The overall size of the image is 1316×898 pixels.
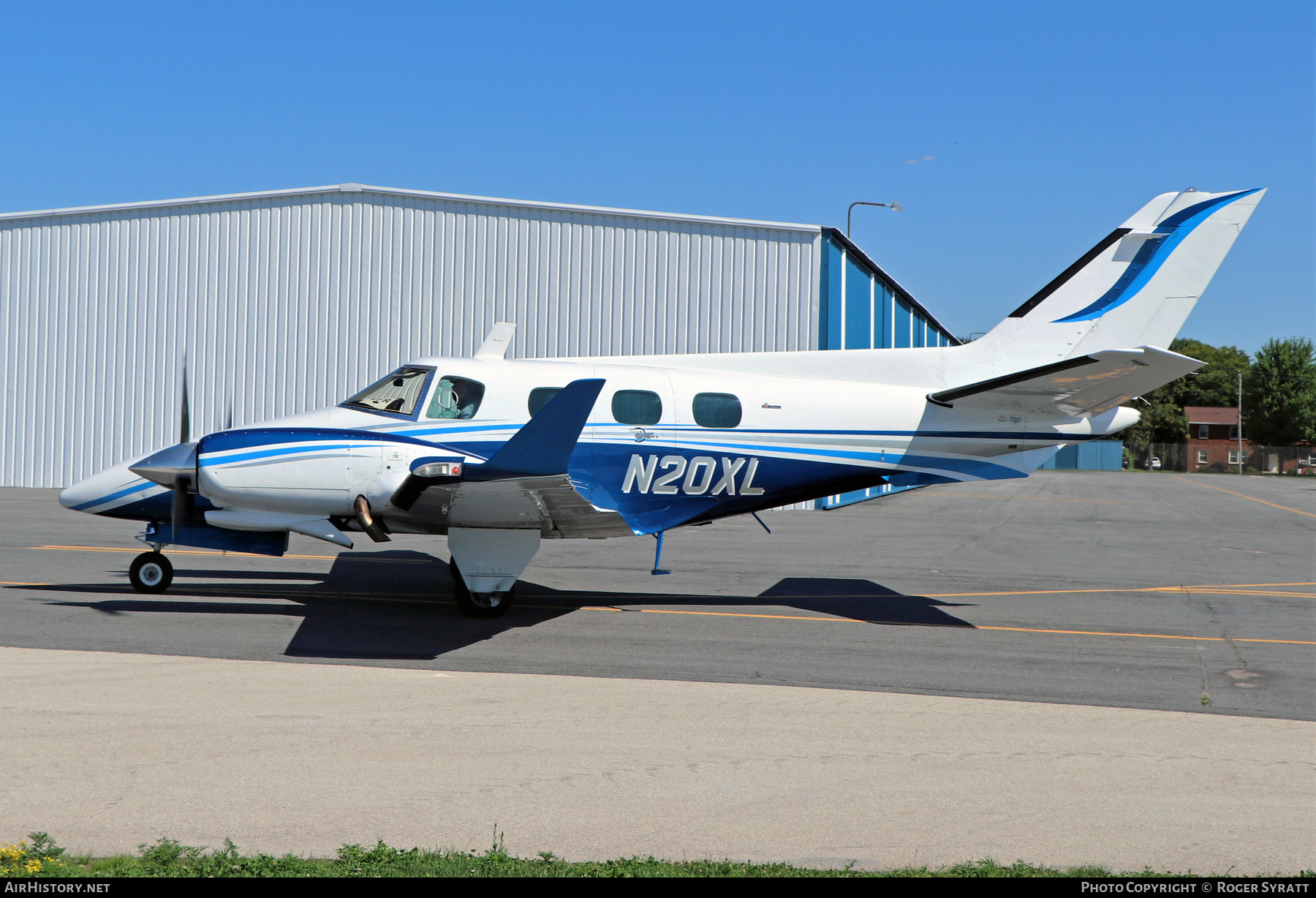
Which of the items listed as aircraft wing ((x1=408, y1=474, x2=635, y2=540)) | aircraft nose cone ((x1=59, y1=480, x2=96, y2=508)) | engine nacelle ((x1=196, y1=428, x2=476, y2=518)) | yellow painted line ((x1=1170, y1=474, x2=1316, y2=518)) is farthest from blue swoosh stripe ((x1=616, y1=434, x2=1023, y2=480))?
yellow painted line ((x1=1170, y1=474, x2=1316, y2=518))

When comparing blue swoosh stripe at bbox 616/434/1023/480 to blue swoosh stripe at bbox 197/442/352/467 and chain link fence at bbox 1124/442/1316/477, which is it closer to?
blue swoosh stripe at bbox 197/442/352/467

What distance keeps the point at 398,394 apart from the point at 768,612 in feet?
16.3

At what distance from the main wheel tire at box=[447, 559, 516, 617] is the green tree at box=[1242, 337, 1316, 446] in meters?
85.5

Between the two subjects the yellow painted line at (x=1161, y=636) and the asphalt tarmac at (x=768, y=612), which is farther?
the yellow painted line at (x=1161, y=636)

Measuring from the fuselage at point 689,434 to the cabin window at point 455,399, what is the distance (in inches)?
0.5

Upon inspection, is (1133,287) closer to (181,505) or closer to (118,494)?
(181,505)

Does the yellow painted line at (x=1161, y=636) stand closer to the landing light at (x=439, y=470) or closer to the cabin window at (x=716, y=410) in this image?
the cabin window at (x=716, y=410)

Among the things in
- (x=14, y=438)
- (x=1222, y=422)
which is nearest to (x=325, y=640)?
(x=14, y=438)

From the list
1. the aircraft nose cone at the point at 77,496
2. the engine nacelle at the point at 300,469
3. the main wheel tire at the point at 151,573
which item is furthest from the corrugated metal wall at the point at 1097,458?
the aircraft nose cone at the point at 77,496

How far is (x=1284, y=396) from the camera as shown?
76938mm

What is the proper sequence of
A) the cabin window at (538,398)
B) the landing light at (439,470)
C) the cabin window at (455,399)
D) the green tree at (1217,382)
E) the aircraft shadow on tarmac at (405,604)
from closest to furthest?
the landing light at (439,470)
the aircraft shadow on tarmac at (405,604)
the cabin window at (455,399)
the cabin window at (538,398)
the green tree at (1217,382)

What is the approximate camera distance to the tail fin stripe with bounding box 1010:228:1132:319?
11.1 meters

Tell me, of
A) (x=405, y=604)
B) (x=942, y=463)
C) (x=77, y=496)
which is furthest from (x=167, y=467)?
(x=942, y=463)

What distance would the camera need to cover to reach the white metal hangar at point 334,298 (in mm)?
25578
